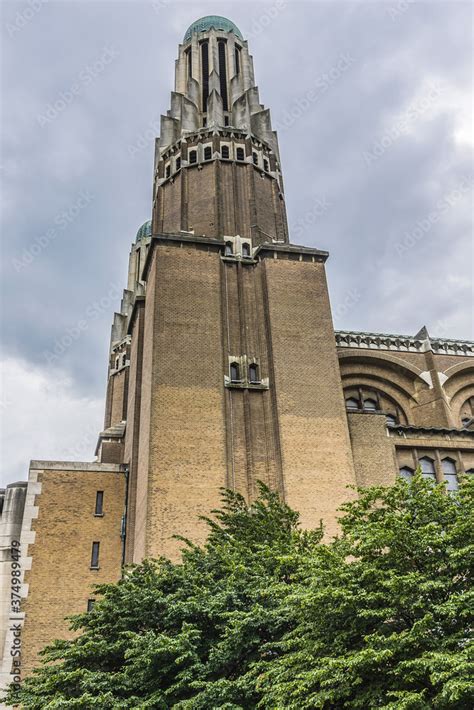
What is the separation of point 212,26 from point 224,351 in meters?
27.2

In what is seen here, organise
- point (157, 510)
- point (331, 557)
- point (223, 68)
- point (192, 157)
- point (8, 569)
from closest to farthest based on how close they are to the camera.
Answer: point (331, 557), point (157, 510), point (8, 569), point (192, 157), point (223, 68)

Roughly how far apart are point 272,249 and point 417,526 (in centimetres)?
2213

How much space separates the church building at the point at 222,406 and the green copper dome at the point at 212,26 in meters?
10.3

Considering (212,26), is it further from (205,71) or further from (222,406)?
(222,406)

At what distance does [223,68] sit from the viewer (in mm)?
46438

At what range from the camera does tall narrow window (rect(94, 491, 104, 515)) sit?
3103 centimetres

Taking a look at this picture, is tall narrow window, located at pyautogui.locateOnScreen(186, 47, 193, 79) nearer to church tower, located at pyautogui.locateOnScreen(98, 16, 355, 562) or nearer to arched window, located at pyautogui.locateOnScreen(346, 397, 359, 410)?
church tower, located at pyautogui.locateOnScreen(98, 16, 355, 562)

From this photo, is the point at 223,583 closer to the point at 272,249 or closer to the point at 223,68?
the point at 272,249

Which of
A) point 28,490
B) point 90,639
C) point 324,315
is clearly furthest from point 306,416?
point 90,639

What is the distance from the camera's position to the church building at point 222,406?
28.4 metres

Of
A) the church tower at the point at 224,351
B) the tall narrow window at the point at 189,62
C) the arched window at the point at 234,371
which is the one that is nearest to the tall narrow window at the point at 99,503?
the church tower at the point at 224,351

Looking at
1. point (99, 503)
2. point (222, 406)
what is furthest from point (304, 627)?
point (99, 503)

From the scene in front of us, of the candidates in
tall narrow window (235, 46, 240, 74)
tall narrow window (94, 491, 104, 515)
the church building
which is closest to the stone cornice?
the church building

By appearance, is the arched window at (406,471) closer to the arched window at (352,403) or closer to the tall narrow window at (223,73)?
the arched window at (352,403)
